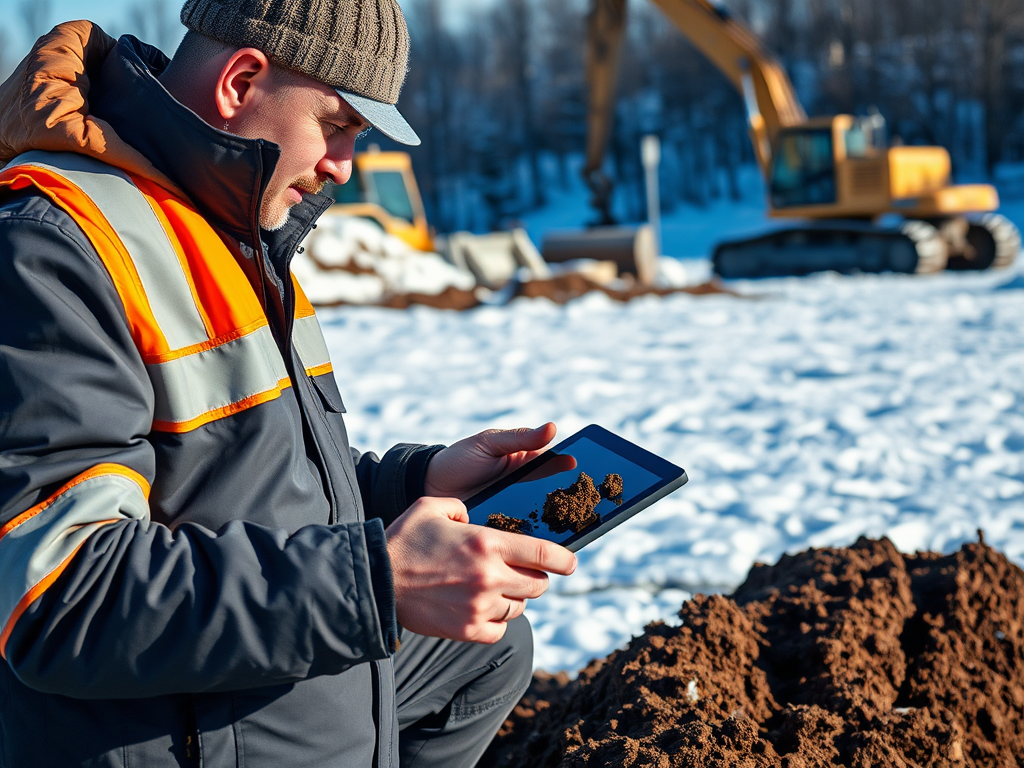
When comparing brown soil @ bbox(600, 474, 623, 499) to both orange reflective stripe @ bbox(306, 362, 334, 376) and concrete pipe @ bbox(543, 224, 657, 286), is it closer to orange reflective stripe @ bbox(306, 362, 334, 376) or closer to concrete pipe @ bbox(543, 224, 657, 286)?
orange reflective stripe @ bbox(306, 362, 334, 376)

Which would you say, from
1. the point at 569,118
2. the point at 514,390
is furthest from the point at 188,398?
the point at 569,118

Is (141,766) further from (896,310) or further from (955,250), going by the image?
(955,250)

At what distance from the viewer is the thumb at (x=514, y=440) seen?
1.76m

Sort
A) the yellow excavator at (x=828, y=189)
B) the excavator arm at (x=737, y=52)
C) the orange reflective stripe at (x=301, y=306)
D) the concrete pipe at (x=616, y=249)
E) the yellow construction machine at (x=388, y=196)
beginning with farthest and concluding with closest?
the yellow construction machine at (x=388, y=196), the excavator arm at (x=737, y=52), the yellow excavator at (x=828, y=189), the concrete pipe at (x=616, y=249), the orange reflective stripe at (x=301, y=306)

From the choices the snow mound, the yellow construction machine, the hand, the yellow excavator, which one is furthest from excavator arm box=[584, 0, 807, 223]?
the hand

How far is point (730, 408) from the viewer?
204 inches

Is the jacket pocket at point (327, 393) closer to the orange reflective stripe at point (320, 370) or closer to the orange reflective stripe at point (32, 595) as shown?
the orange reflective stripe at point (320, 370)

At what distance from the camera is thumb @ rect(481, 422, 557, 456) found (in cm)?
176

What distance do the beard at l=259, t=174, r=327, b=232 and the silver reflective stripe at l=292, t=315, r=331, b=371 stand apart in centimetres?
18

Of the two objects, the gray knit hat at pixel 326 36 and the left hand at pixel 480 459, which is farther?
the left hand at pixel 480 459

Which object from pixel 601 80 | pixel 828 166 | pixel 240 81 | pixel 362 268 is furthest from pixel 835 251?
pixel 240 81

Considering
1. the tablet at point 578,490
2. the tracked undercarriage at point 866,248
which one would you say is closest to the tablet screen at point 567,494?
the tablet at point 578,490

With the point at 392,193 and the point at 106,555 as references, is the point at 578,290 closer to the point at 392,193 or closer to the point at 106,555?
the point at 392,193

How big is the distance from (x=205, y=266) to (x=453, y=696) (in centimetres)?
100
